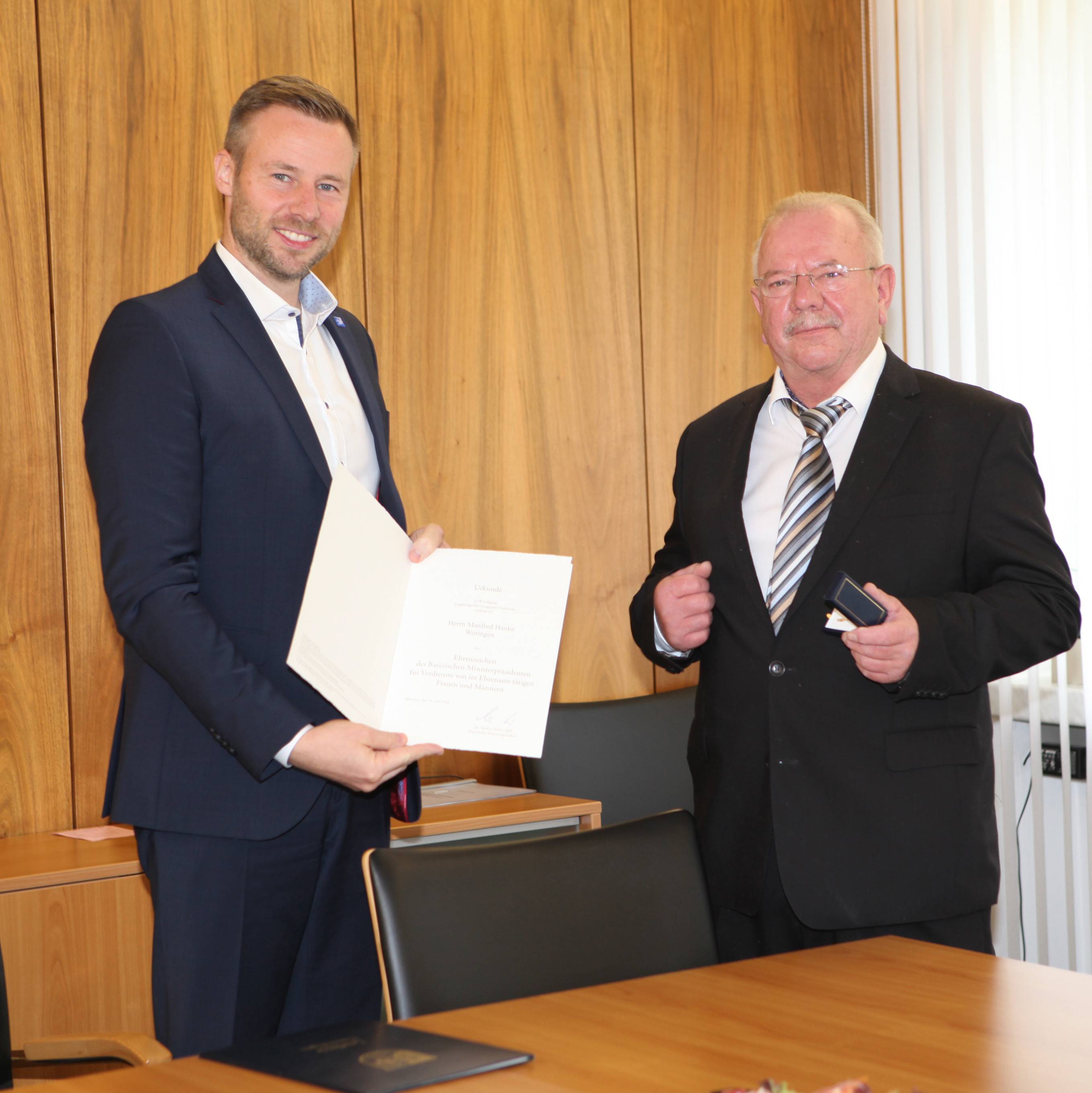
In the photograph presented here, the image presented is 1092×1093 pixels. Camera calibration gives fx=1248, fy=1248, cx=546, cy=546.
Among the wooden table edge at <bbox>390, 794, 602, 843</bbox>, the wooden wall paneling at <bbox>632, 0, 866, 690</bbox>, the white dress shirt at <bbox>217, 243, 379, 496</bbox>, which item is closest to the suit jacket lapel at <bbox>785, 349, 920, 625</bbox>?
the white dress shirt at <bbox>217, 243, 379, 496</bbox>

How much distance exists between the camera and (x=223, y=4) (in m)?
3.55

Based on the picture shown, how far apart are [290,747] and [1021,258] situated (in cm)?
316

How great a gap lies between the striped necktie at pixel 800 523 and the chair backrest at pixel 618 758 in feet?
4.46

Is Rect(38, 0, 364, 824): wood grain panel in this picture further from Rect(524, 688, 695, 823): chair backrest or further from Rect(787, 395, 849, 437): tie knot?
Rect(787, 395, 849, 437): tie knot

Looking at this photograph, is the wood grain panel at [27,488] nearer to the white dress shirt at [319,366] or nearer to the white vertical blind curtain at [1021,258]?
the white dress shirt at [319,366]

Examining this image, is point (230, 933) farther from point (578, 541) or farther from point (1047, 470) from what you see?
point (1047, 470)

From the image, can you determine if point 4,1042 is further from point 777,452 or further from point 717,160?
point 717,160

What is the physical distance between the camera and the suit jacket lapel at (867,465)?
228cm

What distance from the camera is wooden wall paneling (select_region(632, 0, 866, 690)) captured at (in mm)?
4391

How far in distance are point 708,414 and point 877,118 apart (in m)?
2.58

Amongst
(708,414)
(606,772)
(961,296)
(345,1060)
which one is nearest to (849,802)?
(708,414)

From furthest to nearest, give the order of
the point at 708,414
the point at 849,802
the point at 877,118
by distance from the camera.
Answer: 1. the point at 877,118
2. the point at 708,414
3. the point at 849,802

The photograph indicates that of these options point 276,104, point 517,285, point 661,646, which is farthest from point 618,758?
point 276,104

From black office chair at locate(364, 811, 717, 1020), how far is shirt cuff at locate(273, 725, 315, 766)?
336 millimetres
